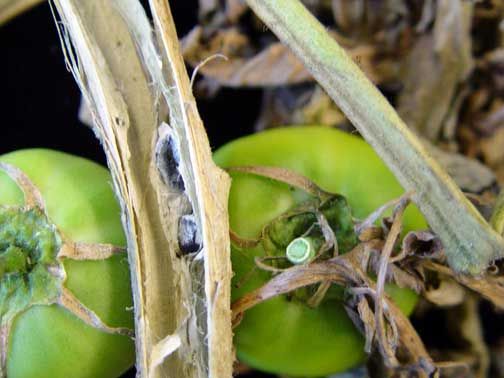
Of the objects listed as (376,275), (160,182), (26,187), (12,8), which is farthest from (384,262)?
(12,8)

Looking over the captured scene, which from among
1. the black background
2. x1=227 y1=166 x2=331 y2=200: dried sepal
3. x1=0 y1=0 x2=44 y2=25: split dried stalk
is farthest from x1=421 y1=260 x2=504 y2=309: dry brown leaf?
x1=0 y1=0 x2=44 y2=25: split dried stalk

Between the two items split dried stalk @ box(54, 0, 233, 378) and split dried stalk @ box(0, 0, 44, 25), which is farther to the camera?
split dried stalk @ box(0, 0, 44, 25)

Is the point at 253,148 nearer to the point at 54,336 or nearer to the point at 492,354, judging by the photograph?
the point at 54,336

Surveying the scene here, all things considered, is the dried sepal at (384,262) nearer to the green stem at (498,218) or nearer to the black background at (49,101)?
the green stem at (498,218)

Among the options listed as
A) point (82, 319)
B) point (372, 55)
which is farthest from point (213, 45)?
point (82, 319)

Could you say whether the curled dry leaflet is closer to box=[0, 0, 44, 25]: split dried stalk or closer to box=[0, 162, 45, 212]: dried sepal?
box=[0, 162, 45, 212]: dried sepal
